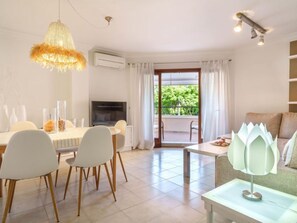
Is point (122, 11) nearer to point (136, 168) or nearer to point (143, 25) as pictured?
point (143, 25)

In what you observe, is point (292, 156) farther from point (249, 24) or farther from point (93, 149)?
point (249, 24)

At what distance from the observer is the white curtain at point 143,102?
4848 mm

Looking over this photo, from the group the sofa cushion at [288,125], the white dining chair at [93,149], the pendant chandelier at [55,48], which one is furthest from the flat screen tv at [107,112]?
the sofa cushion at [288,125]

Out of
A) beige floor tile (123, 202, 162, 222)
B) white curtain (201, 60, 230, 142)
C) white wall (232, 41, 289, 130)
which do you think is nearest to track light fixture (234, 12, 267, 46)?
white wall (232, 41, 289, 130)

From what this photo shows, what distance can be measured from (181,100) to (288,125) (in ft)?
11.8

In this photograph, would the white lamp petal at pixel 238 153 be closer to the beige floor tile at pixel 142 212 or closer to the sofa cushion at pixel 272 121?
the beige floor tile at pixel 142 212

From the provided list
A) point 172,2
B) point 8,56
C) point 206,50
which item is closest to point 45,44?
point 172,2

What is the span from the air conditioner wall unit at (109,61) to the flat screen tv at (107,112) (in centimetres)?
89

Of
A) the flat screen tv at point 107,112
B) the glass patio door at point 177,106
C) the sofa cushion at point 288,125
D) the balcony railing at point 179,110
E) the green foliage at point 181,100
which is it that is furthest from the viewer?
the balcony railing at point 179,110

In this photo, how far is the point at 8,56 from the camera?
3.37 m

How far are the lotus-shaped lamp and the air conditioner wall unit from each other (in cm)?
371

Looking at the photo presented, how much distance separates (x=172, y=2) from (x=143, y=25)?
83 centimetres

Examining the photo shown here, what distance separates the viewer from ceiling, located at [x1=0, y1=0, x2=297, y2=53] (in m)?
2.46

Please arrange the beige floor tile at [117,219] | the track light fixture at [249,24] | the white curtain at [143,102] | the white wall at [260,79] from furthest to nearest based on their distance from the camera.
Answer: the white curtain at [143,102] < the white wall at [260,79] < the track light fixture at [249,24] < the beige floor tile at [117,219]
